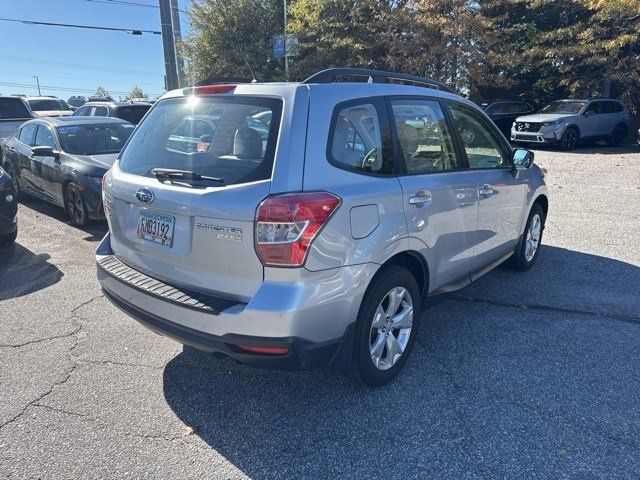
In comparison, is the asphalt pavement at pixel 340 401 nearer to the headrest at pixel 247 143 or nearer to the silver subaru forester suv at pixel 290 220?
the silver subaru forester suv at pixel 290 220

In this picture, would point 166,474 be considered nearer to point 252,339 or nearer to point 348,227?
point 252,339

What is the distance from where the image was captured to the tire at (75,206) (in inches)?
265

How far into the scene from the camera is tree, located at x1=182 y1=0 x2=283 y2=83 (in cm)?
2503

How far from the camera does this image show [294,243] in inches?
95.7

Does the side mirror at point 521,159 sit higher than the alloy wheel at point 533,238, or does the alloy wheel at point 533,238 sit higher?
the side mirror at point 521,159

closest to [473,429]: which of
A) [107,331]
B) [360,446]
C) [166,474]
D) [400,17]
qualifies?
[360,446]

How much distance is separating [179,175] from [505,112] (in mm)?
19712

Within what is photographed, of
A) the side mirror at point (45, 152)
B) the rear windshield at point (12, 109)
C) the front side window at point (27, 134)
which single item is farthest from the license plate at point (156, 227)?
the rear windshield at point (12, 109)

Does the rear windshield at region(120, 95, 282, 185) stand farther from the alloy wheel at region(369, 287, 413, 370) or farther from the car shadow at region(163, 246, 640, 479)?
the car shadow at region(163, 246, 640, 479)

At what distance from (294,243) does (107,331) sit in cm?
229

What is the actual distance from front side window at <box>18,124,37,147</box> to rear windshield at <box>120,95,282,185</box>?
19.9 ft

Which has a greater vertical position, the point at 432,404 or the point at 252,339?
the point at 252,339

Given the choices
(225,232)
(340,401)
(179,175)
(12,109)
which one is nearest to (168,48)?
(12,109)

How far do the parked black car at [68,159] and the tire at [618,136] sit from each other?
17.6m
